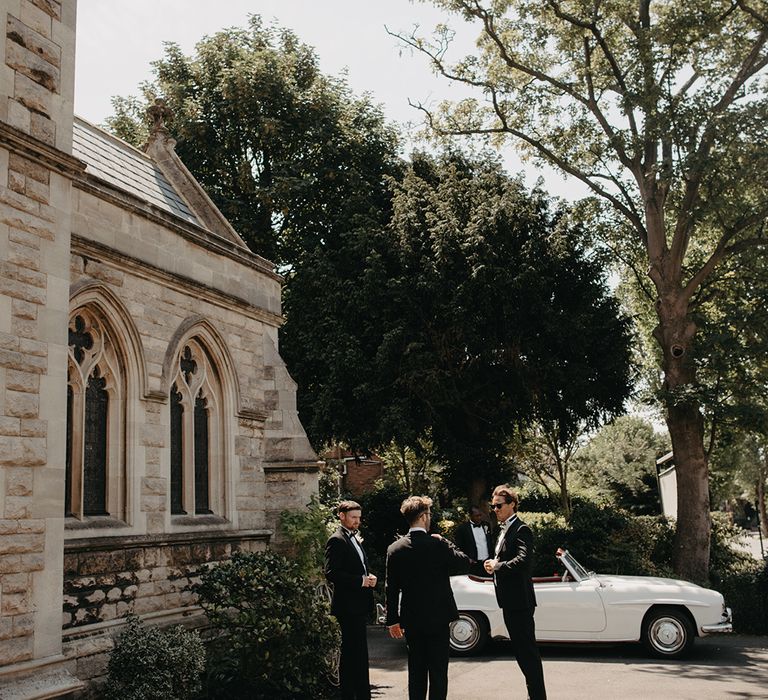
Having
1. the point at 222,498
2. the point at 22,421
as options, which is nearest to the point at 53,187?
the point at 22,421

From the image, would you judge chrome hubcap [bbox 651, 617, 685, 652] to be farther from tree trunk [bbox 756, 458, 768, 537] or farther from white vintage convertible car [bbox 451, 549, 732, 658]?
tree trunk [bbox 756, 458, 768, 537]

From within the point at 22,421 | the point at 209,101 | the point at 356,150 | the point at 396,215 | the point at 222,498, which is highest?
the point at 209,101

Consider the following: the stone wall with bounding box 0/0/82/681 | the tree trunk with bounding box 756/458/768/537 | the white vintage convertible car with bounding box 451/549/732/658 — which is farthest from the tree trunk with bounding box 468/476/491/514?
the tree trunk with bounding box 756/458/768/537

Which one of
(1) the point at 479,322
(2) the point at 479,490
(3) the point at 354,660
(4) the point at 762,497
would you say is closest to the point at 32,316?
(3) the point at 354,660

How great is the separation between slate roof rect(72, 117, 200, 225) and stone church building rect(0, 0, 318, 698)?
0.17 feet

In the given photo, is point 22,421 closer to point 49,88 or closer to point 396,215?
point 49,88

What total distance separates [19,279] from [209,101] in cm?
1874

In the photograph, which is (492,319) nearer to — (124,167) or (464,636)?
(464,636)

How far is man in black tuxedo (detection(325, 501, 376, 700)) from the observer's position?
6.96 meters

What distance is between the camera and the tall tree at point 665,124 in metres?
15.7

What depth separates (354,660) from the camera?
22.9 ft

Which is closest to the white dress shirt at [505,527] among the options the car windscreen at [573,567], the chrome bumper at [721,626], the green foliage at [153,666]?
the green foliage at [153,666]

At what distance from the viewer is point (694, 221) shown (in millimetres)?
16391

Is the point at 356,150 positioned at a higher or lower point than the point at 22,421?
higher
